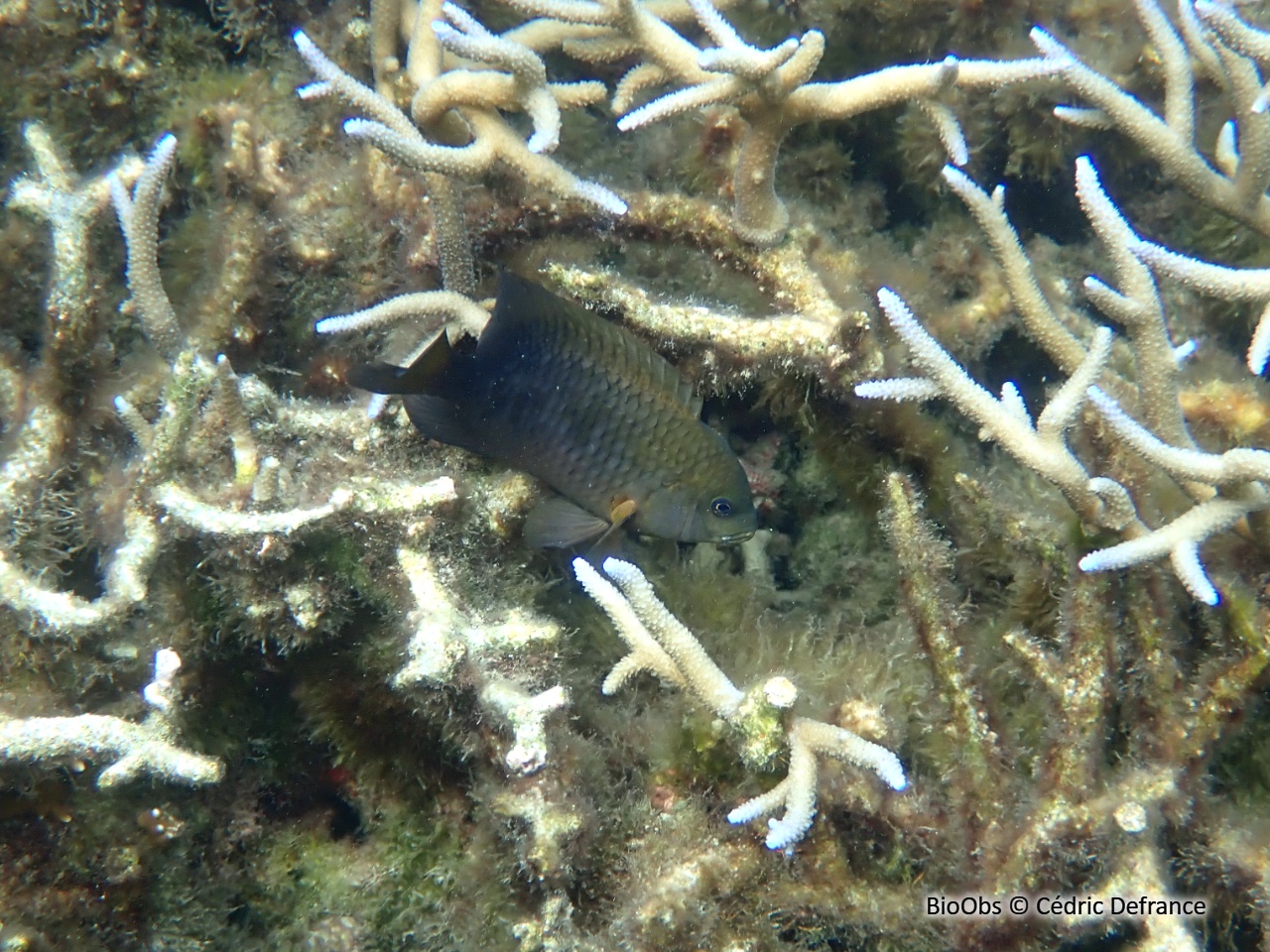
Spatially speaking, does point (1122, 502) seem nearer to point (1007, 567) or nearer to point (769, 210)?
point (1007, 567)

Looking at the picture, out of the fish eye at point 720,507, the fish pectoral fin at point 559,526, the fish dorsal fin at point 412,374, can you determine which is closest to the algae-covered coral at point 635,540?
the fish pectoral fin at point 559,526

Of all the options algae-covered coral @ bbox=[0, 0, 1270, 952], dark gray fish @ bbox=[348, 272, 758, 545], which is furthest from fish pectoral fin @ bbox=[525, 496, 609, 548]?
algae-covered coral @ bbox=[0, 0, 1270, 952]

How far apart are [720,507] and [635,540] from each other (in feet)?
2.11

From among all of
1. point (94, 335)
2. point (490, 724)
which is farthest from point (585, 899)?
point (94, 335)

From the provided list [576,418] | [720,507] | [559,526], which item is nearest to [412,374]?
[576,418]

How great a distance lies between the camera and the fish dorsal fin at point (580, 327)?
97.6 inches

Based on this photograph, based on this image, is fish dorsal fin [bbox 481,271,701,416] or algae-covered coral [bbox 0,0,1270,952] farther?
fish dorsal fin [bbox 481,271,701,416]

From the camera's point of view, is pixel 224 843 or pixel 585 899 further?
pixel 224 843

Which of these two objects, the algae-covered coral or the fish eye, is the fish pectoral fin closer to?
the algae-covered coral

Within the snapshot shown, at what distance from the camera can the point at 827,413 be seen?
289cm

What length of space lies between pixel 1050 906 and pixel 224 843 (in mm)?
2881

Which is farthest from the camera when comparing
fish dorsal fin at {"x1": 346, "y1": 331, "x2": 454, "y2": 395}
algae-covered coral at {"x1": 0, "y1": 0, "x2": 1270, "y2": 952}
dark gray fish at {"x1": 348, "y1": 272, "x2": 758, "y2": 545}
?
dark gray fish at {"x1": 348, "y1": 272, "x2": 758, "y2": 545}

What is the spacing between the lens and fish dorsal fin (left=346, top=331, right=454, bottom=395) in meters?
2.35

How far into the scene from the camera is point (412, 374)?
238cm
